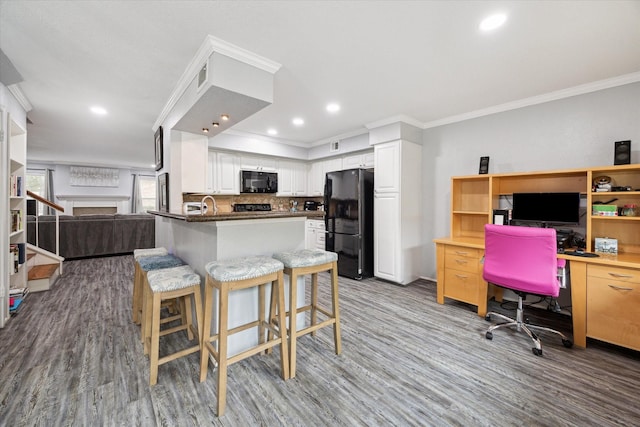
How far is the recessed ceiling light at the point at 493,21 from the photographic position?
1.80 m

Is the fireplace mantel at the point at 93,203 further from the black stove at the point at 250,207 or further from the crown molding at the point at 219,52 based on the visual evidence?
the crown molding at the point at 219,52

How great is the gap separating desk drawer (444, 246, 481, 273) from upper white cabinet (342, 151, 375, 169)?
6.81 feet

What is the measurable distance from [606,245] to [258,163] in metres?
4.91

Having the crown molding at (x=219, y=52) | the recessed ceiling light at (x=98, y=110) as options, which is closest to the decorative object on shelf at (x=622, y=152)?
the crown molding at (x=219, y=52)

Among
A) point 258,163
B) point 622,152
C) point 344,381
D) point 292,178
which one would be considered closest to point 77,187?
point 258,163

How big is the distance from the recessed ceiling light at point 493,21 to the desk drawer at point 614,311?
2.17m

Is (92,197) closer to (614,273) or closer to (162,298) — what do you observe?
(162,298)

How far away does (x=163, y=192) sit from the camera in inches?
148

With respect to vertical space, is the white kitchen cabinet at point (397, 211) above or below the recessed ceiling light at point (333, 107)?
below

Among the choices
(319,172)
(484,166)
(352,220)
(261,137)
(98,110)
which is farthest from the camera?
(319,172)

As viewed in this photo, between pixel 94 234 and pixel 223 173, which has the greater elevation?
pixel 223 173

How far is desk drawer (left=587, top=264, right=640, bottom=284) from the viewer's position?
212 centimetres

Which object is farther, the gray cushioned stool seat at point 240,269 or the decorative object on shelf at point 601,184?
the decorative object on shelf at point 601,184

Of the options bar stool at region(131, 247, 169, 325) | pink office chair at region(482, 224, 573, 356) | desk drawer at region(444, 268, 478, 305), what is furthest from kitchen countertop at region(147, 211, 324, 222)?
desk drawer at region(444, 268, 478, 305)
